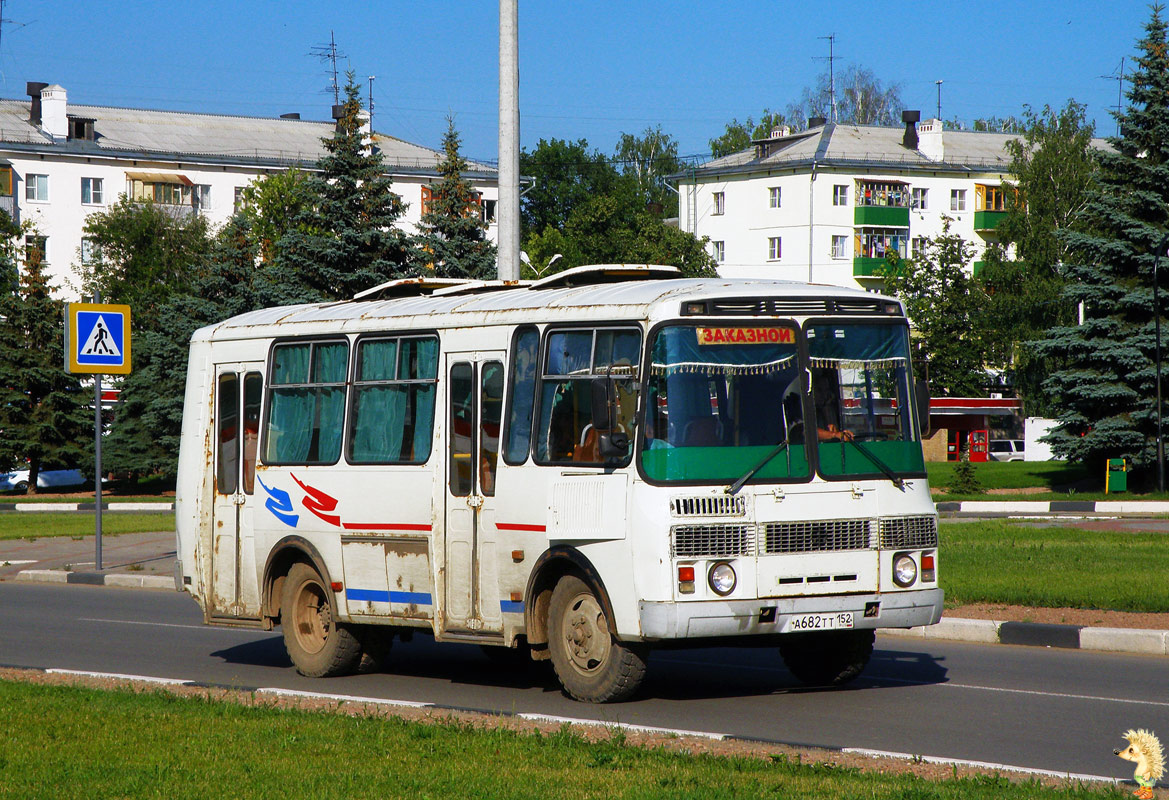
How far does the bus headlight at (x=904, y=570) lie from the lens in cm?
1000

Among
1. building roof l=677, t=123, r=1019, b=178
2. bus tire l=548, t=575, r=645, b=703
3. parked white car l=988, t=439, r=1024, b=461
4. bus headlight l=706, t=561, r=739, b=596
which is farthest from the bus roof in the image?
building roof l=677, t=123, r=1019, b=178

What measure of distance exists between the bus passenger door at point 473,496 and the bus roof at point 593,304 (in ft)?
1.48

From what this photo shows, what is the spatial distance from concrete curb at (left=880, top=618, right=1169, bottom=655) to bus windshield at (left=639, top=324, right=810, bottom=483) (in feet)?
12.9

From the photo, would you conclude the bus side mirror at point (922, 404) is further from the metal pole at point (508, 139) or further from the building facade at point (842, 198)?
the building facade at point (842, 198)

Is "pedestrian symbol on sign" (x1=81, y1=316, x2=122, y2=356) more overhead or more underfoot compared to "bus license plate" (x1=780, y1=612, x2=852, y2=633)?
more overhead

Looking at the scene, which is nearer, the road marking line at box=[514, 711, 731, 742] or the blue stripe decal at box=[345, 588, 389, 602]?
the road marking line at box=[514, 711, 731, 742]

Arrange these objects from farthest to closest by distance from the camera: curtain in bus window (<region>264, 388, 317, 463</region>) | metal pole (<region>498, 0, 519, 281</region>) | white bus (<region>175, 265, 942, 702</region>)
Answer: metal pole (<region>498, 0, 519, 281</region>) → curtain in bus window (<region>264, 388, 317, 463</region>) → white bus (<region>175, 265, 942, 702</region>)

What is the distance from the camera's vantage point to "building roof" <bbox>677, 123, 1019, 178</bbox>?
90.3m

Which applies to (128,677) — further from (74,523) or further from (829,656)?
(74,523)

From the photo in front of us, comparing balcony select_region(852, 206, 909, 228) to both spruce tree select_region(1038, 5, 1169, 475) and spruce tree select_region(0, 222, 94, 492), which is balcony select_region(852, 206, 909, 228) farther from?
spruce tree select_region(0, 222, 94, 492)

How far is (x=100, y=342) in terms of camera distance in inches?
848

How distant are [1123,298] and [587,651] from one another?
34.0 metres

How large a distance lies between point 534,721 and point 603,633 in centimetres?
106
